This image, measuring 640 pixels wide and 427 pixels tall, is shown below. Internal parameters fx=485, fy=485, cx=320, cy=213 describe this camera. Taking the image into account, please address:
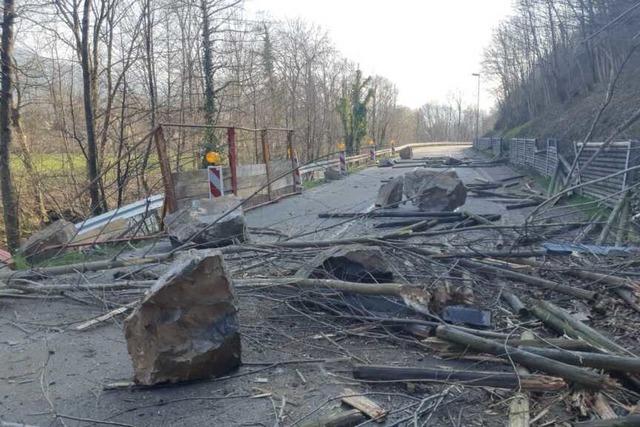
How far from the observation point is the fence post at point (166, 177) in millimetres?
9312

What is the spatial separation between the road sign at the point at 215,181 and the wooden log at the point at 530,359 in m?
8.08

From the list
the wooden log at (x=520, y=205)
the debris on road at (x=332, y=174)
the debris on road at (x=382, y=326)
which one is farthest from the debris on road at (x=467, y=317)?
the debris on road at (x=332, y=174)

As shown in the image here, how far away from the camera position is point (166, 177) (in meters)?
9.62

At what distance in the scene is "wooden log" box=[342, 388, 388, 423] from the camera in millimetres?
3101

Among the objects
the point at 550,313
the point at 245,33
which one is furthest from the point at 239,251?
the point at 245,33

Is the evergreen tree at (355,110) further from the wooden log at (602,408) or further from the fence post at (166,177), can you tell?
the wooden log at (602,408)

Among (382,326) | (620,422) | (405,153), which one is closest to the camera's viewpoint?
(620,422)

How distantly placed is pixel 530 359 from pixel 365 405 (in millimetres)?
1233

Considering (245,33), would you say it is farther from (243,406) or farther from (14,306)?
(243,406)

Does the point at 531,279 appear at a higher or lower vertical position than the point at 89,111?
lower

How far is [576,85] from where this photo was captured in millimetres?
32562

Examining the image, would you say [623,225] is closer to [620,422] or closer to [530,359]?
[530,359]

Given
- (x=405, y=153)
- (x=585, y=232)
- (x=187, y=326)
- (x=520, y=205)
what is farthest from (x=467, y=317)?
(x=405, y=153)

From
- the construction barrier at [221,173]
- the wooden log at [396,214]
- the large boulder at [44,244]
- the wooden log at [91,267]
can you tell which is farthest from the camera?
the wooden log at [396,214]
